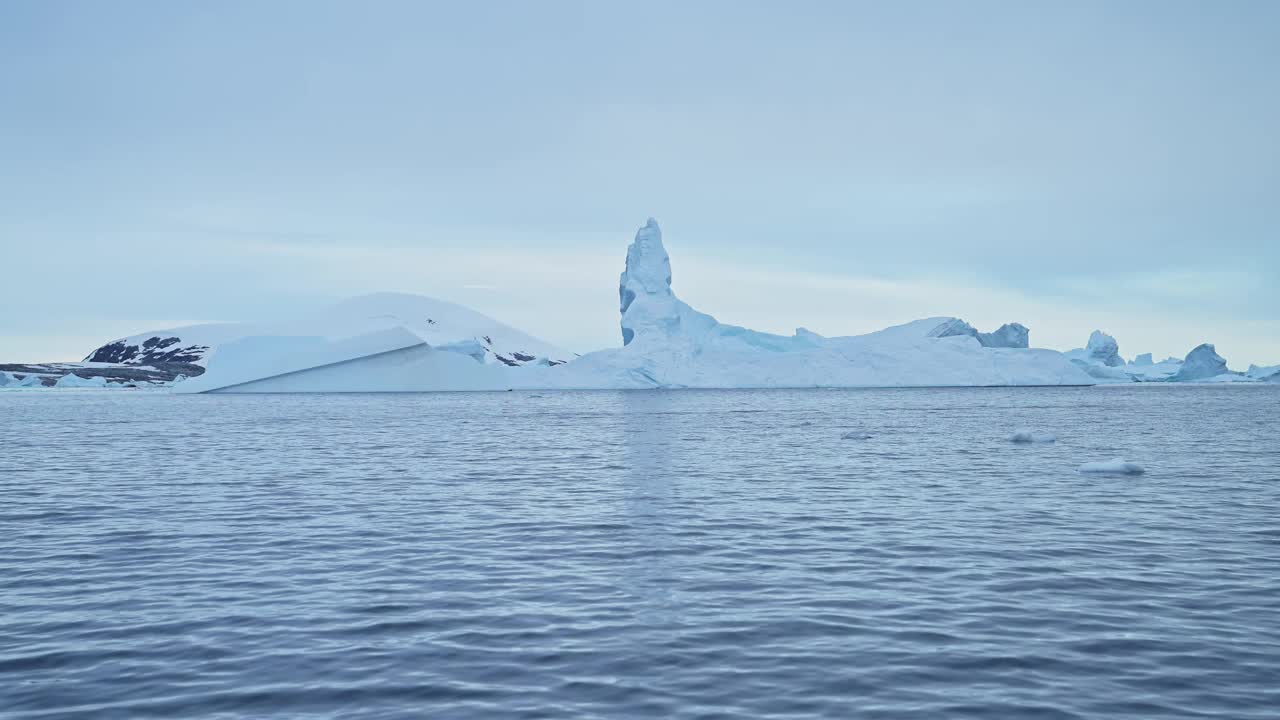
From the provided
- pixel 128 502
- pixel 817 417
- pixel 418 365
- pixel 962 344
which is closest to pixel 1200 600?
pixel 128 502

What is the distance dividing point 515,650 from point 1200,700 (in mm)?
4196

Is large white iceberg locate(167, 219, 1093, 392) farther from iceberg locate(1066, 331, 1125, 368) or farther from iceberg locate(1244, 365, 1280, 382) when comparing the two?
iceberg locate(1244, 365, 1280, 382)

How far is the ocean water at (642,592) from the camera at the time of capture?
600cm

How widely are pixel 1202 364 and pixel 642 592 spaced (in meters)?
117

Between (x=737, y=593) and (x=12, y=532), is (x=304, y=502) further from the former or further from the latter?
(x=737, y=593)

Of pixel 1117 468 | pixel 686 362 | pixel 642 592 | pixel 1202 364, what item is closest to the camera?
pixel 642 592

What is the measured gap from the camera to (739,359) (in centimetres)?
8012

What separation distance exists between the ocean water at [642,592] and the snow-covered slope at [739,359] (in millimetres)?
57154

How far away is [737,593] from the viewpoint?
28.4 ft

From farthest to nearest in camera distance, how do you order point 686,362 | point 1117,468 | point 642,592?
point 686,362
point 1117,468
point 642,592

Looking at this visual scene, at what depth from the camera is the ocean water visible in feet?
19.7

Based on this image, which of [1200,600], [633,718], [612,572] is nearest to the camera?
[633,718]

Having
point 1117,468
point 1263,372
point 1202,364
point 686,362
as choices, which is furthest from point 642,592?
point 1263,372

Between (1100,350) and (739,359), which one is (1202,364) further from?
(739,359)
